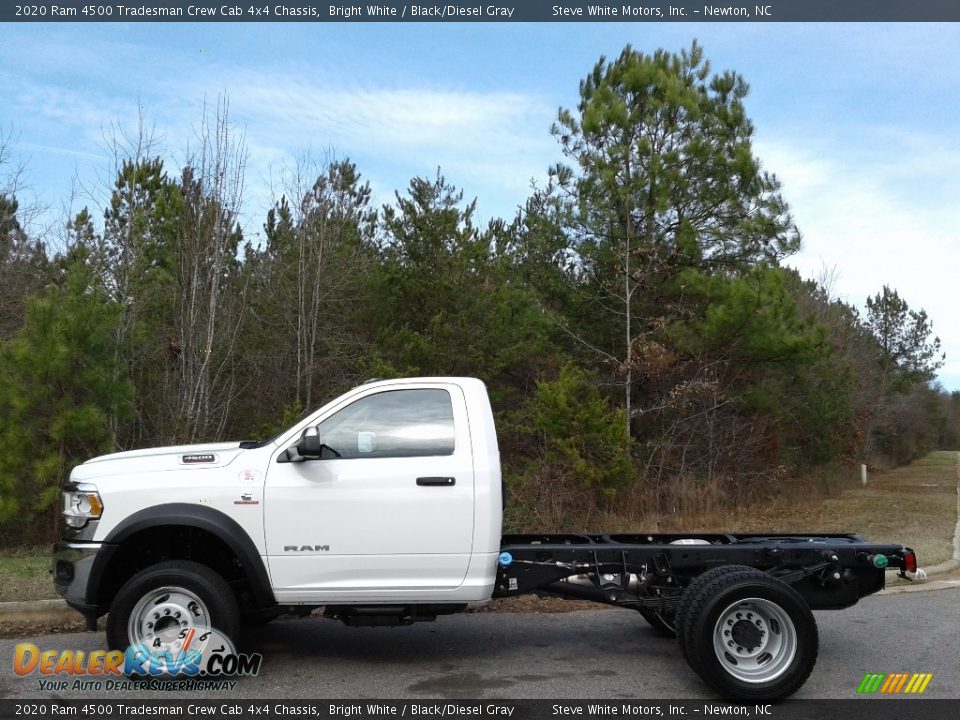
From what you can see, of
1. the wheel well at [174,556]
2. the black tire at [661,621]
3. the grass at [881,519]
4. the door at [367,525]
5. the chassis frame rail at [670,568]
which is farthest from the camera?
the grass at [881,519]

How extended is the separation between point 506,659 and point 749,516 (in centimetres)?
1051

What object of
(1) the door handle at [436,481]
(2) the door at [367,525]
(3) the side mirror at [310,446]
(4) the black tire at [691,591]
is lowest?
(4) the black tire at [691,591]

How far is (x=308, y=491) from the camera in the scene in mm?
5730

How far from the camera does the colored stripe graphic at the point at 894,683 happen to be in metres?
5.72

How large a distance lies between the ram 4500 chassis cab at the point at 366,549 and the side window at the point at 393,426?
10 mm

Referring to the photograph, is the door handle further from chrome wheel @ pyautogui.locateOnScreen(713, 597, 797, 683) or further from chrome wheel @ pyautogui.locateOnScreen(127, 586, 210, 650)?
chrome wheel @ pyautogui.locateOnScreen(713, 597, 797, 683)

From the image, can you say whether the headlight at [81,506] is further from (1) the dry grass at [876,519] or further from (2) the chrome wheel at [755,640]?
(1) the dry grass at [876,519]

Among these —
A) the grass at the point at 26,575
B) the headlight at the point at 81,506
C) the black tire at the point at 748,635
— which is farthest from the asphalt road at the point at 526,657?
the grass at the point at 26,575

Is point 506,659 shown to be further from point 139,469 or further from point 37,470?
point 37,470

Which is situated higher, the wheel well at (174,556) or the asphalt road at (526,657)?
the wheel well at (174,556)

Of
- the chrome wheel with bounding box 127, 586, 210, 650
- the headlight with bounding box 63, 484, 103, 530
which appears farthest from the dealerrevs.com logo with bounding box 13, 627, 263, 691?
the headlight with bounding box 63, 484, 103, 530

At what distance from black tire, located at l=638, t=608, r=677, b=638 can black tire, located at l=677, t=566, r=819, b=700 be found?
107cm

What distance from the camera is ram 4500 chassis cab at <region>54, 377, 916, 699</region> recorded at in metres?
5.58

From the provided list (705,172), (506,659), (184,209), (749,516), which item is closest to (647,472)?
(749,516)
